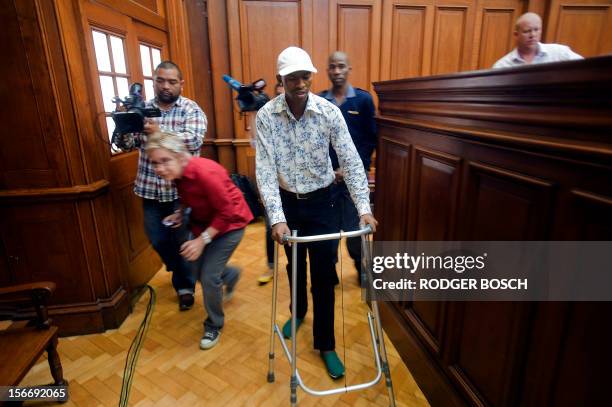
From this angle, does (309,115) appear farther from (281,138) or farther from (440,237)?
(440,237)

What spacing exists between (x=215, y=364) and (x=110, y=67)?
5.99ft

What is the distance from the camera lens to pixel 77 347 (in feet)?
6.51

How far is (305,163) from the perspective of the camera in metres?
1.56

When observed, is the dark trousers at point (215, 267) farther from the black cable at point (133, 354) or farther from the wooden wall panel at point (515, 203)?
the wooden wall panel at point (515, 203)

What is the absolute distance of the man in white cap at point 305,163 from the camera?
1.42m

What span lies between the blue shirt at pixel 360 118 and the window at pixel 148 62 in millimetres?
1392

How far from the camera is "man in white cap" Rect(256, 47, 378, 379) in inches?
55.9

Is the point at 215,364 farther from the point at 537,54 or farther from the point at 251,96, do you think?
the point at 537,54

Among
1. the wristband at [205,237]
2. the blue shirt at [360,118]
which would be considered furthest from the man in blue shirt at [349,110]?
the wristband at [205,237]

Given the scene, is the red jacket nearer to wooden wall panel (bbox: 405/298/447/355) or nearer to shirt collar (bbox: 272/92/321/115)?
shirt collar (bbox: 272/92/321/115)

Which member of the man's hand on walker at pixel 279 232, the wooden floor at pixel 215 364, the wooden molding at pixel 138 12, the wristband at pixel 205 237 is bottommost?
the wooden floor at pixel 215 364

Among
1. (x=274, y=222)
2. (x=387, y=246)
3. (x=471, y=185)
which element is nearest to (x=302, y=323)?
(x=387, y=246)

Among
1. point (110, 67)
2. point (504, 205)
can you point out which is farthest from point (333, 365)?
point (110, 67)

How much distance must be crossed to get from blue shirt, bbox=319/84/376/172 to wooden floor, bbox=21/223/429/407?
0.89 m
